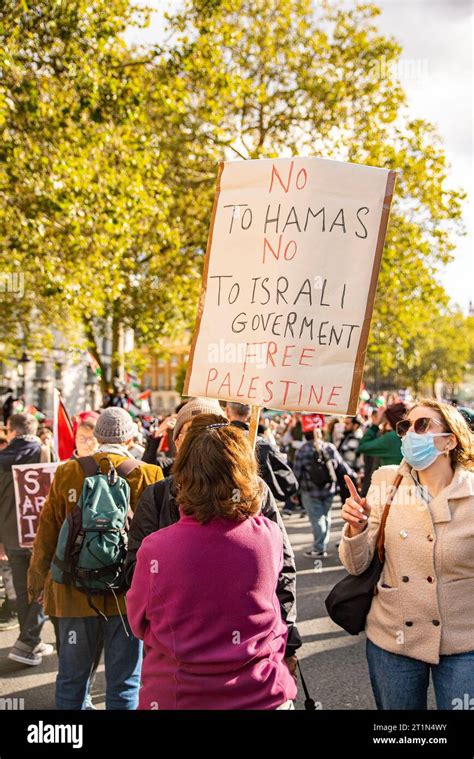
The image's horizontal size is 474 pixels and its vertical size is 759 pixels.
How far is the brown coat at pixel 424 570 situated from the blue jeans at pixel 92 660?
4.95ft

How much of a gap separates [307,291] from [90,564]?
69.4 inches

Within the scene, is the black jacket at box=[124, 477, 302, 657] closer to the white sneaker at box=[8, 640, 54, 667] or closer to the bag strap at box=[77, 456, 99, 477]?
the bag strap at box=[77, 456, 99, 477]

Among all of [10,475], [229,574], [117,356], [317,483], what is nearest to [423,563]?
[229,574]

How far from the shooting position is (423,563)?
3188 millimetres

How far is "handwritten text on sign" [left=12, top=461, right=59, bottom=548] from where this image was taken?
5785 millimetres

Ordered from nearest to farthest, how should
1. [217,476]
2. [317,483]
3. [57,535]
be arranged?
[217,476] → [57,535] → [317,483]

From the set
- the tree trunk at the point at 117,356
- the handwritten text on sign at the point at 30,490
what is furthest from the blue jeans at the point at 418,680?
the tree trunk at the point at 117,356

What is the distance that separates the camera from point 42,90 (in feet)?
43.1

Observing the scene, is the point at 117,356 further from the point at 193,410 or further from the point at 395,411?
the point at 193,410

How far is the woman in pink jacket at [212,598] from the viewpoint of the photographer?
2.49m

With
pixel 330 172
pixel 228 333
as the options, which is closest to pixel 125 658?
pixel 228 333

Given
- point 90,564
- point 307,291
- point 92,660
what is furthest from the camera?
point 92,660

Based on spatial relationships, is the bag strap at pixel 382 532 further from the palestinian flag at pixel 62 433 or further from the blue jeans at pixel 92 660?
the palestinian flag at pixel 62 433
